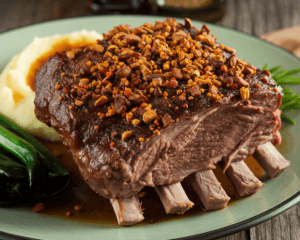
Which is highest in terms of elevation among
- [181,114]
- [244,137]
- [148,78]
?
[148,78]

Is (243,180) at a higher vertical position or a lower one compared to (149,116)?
lower

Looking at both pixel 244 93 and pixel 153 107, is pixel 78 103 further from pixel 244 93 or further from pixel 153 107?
pixel 244 93

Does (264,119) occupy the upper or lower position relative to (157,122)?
lower

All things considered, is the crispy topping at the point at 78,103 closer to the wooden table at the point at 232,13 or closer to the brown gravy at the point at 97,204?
the brown gravy at the point at 97,204

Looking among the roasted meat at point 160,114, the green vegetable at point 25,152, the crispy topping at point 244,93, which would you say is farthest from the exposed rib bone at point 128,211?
the crispy topping at point 244,93

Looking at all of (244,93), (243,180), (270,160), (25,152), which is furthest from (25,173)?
(270,160)

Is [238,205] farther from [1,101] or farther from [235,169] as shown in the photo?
[1,101]

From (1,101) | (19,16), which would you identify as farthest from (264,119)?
(19,16)
